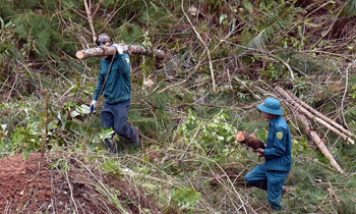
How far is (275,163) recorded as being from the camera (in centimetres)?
517

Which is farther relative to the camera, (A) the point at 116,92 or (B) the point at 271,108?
(A) the point at 116,92

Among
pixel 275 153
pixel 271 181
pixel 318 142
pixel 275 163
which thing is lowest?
pixel 318 142

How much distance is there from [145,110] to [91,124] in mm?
790

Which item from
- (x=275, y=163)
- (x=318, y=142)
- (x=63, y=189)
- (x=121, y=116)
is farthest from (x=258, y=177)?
(x=63, y=189)

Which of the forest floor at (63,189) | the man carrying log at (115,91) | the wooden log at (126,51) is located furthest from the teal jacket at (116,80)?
the forest floor at (63,189)

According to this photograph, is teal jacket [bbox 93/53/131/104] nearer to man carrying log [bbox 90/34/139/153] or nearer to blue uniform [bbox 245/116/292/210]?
man carrying log [bbox 90/34/139/153]

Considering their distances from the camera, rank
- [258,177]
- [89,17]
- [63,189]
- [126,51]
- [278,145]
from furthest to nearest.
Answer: [89,17] < [126,51] < [258,177] < [278,145] < [63,189]

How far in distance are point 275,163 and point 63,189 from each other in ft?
7.64

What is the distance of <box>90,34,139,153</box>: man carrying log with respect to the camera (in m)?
5.56

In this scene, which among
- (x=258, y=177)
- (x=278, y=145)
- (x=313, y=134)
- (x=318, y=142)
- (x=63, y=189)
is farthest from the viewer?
(x=313, y=134)

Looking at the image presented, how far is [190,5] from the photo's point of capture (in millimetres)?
6945

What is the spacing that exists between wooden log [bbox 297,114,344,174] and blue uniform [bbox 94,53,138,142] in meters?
2.40

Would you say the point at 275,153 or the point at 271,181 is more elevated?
the point at 275,153

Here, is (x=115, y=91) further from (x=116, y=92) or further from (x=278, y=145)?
(x=278, y=145)
